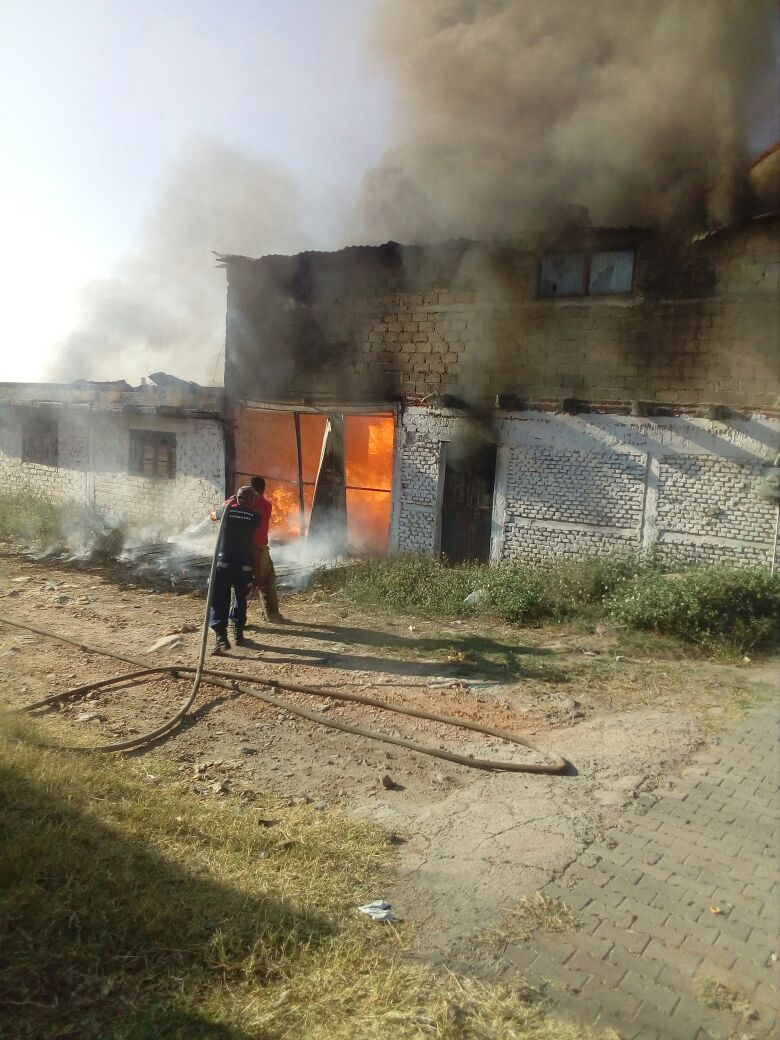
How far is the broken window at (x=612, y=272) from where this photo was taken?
34.5ft

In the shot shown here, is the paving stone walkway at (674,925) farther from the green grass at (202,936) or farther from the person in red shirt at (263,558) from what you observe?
the person in red shirt at (263,558)

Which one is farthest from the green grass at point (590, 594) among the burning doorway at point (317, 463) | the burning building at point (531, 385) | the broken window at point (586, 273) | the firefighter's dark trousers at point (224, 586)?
the broken window at point (586, 273)

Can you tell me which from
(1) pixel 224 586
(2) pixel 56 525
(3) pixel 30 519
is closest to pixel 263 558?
(1) pixel 224 586

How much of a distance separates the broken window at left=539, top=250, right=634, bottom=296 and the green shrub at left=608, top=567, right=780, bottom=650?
4.24m

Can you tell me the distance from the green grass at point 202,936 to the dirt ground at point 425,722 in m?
0.31

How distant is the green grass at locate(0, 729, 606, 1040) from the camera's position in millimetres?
2770

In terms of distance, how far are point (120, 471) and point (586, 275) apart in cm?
1024

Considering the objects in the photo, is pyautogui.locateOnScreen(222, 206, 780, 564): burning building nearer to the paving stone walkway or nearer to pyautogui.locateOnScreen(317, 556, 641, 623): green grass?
pyautogui.locateOnScreen(317, 556, 641, 623): green grass

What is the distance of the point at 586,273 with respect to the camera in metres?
10.8

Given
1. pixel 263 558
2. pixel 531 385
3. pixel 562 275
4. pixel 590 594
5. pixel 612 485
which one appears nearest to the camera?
pixel 263 558

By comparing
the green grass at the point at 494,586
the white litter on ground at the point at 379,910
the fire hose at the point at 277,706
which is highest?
the green grass at the point at 494,586

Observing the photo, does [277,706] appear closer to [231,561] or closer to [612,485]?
[231,561]

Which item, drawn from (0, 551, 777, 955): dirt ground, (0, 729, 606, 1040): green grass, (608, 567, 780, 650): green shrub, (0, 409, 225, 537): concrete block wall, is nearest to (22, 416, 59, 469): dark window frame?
(0, 409, 225, 537): concrete block wall

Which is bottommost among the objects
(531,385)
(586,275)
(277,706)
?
(277,706)
